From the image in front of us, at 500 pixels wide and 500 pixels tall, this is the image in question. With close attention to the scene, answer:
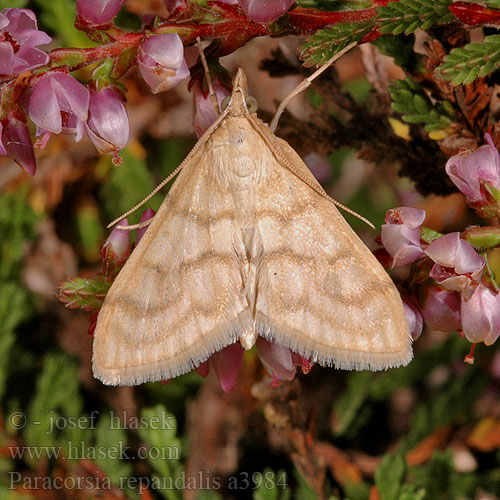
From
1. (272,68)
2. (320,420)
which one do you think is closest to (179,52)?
(272,68)

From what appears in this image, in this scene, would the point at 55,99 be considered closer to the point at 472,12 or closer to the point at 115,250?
the point at 115,250

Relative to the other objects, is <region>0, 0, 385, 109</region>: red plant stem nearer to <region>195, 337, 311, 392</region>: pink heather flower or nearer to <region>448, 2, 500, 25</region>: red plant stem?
<region>448, 2, 500, 25</region>: red plant stem

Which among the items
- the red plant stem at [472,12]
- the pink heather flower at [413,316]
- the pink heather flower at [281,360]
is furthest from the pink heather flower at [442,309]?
the red plant stem at [472,12]

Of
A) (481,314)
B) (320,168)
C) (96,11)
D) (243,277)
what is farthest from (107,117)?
(320,168)

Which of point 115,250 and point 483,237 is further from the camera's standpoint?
point 115,250

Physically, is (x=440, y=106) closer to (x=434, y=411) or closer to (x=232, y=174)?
(x=232, y=174)

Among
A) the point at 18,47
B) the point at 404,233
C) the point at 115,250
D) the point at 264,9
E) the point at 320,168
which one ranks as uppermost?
the point at 264,9

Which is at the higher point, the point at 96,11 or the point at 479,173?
the point at 96,11
